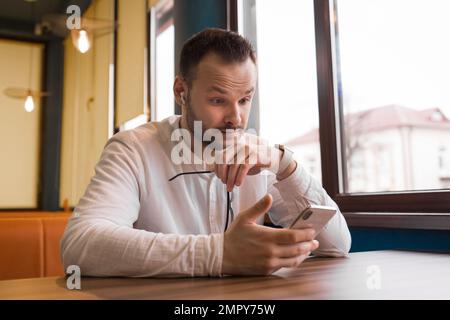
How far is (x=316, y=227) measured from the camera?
1.05m

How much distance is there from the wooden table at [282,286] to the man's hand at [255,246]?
0.03 metres

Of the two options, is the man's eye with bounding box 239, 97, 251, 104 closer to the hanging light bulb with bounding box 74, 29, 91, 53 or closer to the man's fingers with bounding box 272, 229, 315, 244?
the man's fingers with bounding box 272, 229, 315, 244

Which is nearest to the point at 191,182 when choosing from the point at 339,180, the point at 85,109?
the point at 339,180

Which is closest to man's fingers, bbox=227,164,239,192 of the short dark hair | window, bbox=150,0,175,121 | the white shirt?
the white shirt

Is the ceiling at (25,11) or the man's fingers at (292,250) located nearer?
the man's fingers at (292,250)

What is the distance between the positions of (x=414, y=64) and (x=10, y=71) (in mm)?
7205

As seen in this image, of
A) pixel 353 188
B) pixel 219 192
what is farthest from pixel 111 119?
pixel 219 192

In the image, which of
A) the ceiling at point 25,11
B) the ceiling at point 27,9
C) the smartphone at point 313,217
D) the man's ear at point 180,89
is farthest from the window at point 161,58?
the smartphone at point 313,217

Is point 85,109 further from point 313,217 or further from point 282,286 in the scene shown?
point 282,286

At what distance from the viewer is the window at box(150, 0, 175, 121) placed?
439 cm

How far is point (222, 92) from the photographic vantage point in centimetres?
141

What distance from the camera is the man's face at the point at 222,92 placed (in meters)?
1.41

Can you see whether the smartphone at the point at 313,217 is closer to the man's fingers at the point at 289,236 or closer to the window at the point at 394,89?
the man's fingers at the point at 289,236

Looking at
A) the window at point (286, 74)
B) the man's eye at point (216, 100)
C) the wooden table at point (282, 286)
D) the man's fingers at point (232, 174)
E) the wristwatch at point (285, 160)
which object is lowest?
the wooden table at point (282, 286)
